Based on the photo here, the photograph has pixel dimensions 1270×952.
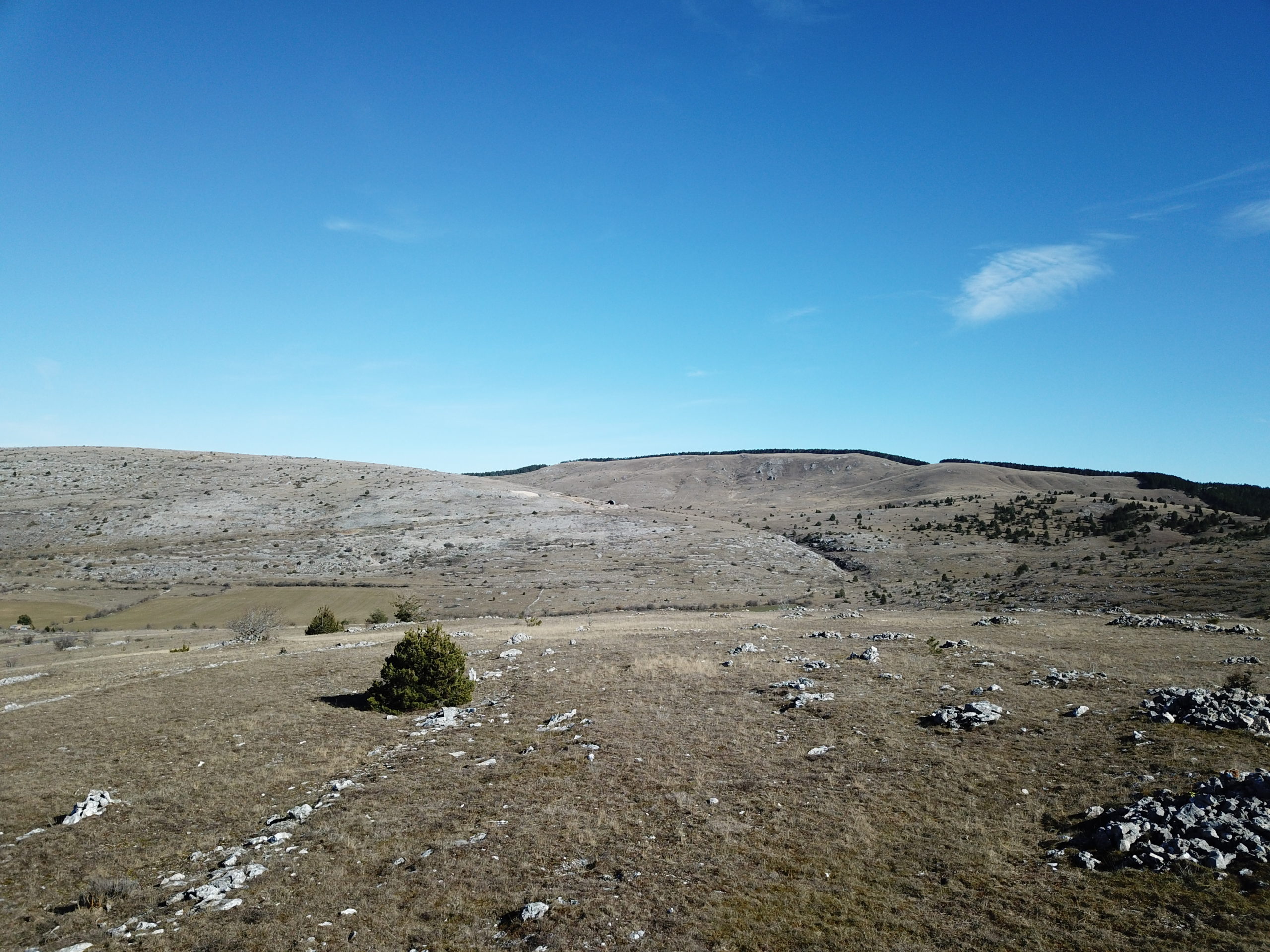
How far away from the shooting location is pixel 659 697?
67.9 feet

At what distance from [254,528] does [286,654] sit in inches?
2660

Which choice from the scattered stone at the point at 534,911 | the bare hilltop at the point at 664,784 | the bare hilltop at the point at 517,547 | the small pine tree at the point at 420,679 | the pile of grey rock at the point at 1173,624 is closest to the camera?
the bare hilltop at the point at 664,784

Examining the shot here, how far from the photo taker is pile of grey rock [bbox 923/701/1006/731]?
1620 centimetres

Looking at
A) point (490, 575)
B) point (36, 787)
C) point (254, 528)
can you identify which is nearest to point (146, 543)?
point (254, 528)

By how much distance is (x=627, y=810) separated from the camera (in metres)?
12.6

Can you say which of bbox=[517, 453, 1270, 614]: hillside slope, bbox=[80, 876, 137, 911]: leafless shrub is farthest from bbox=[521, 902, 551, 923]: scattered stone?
bbox=[517, 453, 1270, 614]: hillside slope

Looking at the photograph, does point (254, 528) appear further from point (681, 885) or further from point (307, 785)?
point (681, 885)

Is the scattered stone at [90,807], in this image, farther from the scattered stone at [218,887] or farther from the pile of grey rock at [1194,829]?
the pile of grey rock at [1194,829]

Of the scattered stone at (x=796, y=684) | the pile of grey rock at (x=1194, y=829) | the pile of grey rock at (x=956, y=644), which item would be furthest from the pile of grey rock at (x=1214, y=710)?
the pile of grey rock at (x=956, y=644)

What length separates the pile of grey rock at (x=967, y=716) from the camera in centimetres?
1620

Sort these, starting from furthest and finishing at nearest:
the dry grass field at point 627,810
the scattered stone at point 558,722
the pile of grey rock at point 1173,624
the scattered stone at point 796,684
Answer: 1. the pile of grey rock at point 1173,624
2. the scattered stone at point 796,684
3. the scattered stone at point 558,722
4. the dry grass field at point 627,810

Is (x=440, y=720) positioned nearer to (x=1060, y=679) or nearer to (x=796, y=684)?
(x=796, y=684)

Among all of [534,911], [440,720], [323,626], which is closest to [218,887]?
[534,911]

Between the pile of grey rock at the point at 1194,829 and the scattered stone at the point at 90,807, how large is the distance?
17.6 meters
